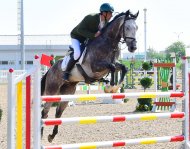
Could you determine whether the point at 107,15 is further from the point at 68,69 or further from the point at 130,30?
the point at 68,69

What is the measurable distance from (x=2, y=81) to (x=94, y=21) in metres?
28.4

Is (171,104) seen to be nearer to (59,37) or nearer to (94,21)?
(94,21)

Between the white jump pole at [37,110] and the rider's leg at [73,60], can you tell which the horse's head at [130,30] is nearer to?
the rider's leg at [73,60]

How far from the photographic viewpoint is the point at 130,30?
21.0 feet

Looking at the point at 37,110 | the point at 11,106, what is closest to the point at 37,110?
the point at 37,110

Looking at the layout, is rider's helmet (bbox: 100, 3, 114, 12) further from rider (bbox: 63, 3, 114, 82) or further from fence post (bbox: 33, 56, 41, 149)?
fence post (bbox: 33, 56, 41, 149)

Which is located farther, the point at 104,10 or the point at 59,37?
the point at 59,37

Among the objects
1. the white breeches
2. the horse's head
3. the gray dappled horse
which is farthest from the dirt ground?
the horse's head

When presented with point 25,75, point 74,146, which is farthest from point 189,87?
point 25,75

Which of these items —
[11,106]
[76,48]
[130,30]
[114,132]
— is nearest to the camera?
[11,106]

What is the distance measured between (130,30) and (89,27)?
2.25ft

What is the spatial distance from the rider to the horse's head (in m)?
0.30

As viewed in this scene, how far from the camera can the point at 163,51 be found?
123500 mm

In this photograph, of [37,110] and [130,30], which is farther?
[130,30]
